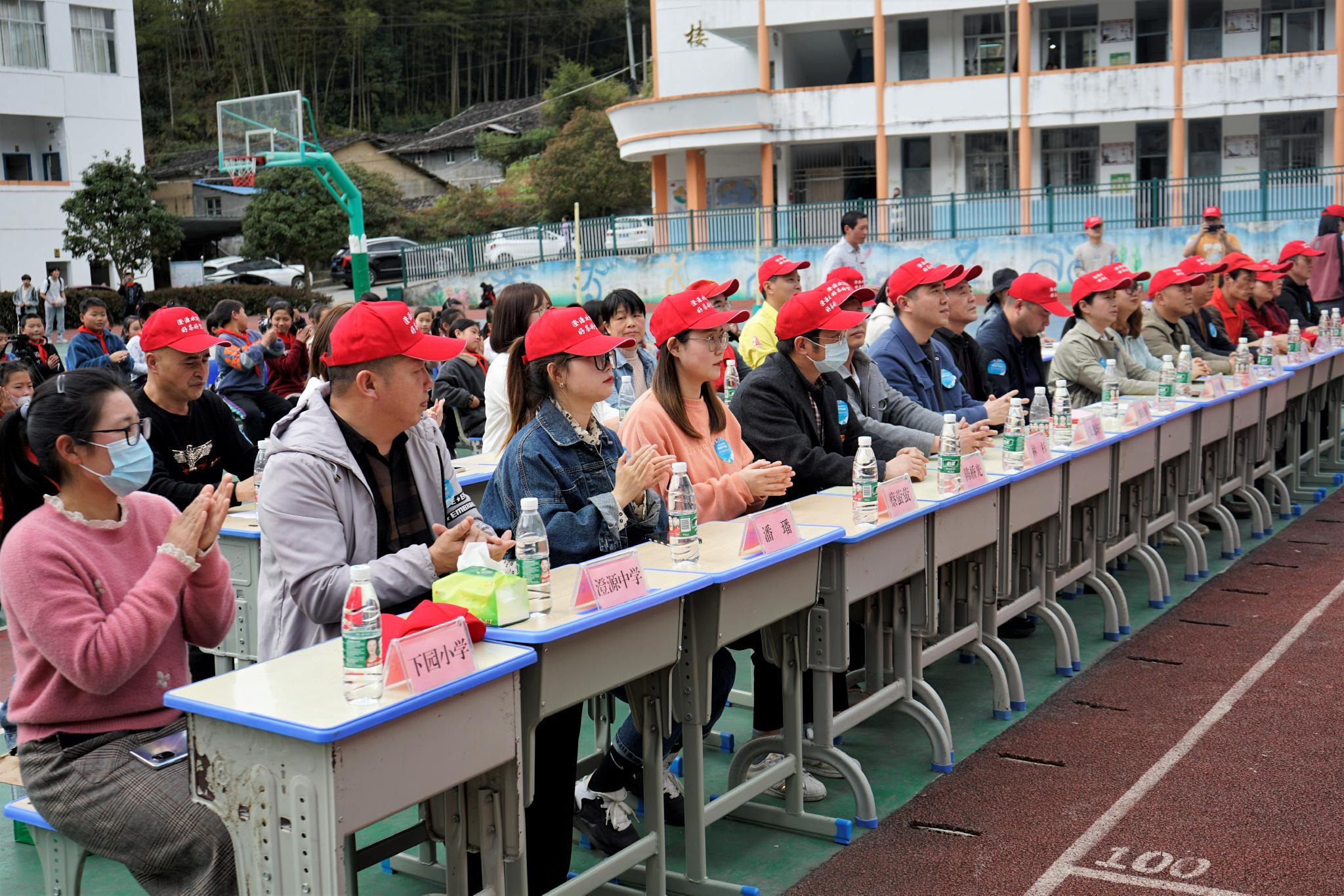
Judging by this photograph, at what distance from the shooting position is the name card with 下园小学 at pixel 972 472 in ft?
16.4

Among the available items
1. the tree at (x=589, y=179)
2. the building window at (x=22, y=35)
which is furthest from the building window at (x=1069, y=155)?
the building window at (x=22, y=35)

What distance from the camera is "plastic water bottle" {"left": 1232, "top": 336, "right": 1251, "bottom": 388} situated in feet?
27.5

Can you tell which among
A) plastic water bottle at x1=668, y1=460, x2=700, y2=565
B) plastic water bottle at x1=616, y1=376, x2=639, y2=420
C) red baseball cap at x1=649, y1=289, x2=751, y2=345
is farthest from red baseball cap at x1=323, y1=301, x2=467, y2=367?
plastic water bottle at x1=616, y1=376, x2=639, y2=420

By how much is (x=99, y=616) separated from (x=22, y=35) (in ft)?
115

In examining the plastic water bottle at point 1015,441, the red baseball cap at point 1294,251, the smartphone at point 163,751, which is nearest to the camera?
the smartphone at point 163,751

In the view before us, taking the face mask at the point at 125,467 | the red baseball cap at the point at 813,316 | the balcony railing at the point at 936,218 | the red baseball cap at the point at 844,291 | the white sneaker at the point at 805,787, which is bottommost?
the white sneaker at the point at 805,787

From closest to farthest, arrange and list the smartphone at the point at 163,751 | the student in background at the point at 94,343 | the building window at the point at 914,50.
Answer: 1. the smartphone at the point at 163,751
2. the student in background at the point at 94,343
3. the building window at the point at 914,50

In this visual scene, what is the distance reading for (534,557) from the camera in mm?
3295

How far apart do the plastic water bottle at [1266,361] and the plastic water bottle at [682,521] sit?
20.5 feet

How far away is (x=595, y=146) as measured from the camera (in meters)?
39.4

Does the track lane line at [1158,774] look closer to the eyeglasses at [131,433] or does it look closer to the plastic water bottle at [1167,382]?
the plastic water bottle at [1167,382]

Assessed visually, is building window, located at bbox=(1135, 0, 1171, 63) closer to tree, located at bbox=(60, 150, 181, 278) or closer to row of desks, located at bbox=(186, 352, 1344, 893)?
tree, located at bbox=(60, 150, 181, 278)

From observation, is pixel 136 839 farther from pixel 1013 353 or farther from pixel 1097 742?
pixel 1013 353

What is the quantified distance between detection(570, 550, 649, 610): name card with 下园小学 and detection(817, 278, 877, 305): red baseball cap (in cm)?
186
